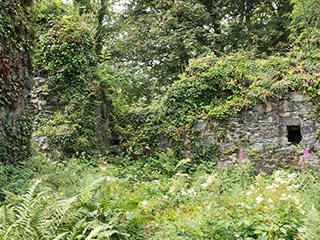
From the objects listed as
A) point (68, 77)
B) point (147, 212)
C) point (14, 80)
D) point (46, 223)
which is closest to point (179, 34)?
point (68, 77)

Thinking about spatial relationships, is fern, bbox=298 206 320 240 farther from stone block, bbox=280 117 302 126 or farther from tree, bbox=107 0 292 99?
tree, bbox=107 0 292 99

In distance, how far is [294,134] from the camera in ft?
27.6

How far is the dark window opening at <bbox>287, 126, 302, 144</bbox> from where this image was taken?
8.30 metres

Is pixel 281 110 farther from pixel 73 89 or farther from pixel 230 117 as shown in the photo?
pixel 73 89

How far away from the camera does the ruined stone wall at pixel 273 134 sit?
808cm

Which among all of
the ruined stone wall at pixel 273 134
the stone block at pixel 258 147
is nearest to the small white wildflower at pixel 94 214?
the ruined stone wall at pixel 273 134

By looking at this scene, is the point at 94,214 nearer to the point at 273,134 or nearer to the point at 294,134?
the point at 273,134

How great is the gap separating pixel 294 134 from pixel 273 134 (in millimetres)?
537

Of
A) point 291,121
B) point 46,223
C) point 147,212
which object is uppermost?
point 291,121

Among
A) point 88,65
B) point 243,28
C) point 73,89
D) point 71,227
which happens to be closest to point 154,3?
point 243,28

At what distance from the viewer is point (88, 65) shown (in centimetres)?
955

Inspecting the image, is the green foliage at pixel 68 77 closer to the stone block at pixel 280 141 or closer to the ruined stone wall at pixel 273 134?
the ruined stone wall at pixel 273 134

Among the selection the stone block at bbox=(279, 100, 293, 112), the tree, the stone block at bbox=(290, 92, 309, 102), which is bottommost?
the stone block at bbox=(279, 100, 293, 112)

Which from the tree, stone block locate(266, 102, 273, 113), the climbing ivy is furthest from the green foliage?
stone block locate(266, 102, 273, 113)
